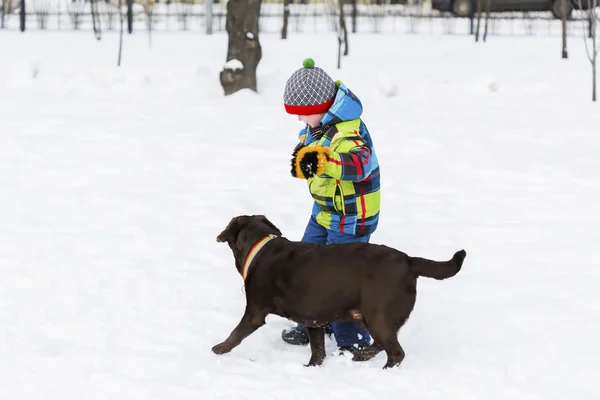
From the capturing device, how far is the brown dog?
3.62 metres

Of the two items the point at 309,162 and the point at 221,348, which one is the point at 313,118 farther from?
the point at 221,348

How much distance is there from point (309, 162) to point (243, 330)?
2.98ft

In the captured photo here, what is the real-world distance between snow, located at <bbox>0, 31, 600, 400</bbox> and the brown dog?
20cm

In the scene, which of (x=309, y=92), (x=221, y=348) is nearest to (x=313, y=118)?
(x=309, y=92)

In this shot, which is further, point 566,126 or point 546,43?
point 546,43

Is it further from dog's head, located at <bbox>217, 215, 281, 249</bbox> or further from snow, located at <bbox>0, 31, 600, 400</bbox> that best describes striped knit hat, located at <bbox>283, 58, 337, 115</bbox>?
snow, located at <bbox>0, 31, 600, 400</bbox>

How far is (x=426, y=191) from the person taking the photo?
791 cm

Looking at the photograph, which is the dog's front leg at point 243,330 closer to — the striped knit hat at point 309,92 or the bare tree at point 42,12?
the striped knit hat at point 309,92

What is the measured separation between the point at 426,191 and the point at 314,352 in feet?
13.7

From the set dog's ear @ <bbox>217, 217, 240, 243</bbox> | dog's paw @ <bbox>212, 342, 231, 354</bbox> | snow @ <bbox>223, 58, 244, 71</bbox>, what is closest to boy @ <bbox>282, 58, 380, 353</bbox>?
dog's ear @ <bbox>217, 217, 240, 243</bbox>

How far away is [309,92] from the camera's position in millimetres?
3889

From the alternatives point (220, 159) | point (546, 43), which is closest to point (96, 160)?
point (220, 159)

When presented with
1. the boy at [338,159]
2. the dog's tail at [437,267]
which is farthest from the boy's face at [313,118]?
the dog's tail at [437,267]

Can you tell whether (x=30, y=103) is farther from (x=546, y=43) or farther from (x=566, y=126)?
(x=546, y=43)
